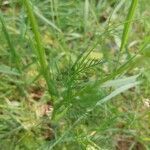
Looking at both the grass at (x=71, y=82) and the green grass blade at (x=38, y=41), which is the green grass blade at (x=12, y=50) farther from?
the green grass blade at (x=38, y=41)

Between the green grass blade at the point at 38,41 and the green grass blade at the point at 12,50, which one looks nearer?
the green grass blade at the point at 38,41

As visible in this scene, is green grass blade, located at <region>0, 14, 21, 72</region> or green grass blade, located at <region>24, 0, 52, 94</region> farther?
green grass blade, located at <region>0, 14, 21, 72</region>

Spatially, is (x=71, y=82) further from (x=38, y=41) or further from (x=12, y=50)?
(x=12, y=50)

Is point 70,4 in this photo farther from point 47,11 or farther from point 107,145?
point 107,145

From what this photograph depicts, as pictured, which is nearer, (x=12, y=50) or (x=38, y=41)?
(x=38, y=41)

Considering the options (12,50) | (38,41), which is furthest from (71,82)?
(12,50)

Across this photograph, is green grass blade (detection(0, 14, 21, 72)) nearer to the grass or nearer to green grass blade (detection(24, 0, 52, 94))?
the grass

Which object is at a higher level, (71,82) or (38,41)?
(38,41)

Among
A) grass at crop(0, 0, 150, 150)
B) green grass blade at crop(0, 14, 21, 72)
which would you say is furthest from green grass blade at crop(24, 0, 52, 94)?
green grass blade at crop(0, 14, 21, 72)

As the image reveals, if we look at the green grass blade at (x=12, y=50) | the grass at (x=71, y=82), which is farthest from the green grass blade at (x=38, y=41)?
the green grass blade at (x=12, y=50)
